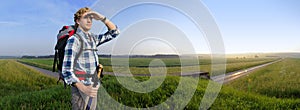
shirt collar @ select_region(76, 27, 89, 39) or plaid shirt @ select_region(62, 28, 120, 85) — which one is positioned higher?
shirt collar @ select_region(76, 27, 89, 39)

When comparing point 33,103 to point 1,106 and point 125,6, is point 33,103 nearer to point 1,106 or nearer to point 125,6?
point 1,106

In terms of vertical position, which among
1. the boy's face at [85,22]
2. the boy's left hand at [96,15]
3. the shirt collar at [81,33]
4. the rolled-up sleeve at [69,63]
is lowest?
the rolled-up sleeve at [69,63]

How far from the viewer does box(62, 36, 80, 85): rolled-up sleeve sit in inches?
110

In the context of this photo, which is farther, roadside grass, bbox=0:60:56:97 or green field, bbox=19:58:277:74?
roadside grass, bbox=0:60:56:97

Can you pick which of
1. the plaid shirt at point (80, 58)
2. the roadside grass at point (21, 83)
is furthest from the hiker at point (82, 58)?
the roadside grass at point (21, 83)

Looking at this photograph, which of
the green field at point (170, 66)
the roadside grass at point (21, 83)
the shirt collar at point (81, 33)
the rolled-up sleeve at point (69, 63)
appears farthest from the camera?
the roadside grass at point (21, 83)

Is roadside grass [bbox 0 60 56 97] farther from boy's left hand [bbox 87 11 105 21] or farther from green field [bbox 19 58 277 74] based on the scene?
boy's left hand [bbox 87 11 105 21]

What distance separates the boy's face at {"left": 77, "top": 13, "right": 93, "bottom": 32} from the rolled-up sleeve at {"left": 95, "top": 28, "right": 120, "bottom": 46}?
1.20 ft

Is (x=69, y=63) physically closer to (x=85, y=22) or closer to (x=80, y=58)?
(x=80, y=58)

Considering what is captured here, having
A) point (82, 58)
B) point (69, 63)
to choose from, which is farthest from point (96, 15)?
point (69, 63)

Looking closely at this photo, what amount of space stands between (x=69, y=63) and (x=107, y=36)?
95 centimetres

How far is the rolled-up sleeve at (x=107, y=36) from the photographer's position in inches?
140

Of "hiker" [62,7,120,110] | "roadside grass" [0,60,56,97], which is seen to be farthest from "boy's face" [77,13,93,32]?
"roadside grass" [0,60,56,97]

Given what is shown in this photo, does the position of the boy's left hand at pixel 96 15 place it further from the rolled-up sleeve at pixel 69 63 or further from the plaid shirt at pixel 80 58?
the rolled-up sleeve at pixel 69 63
